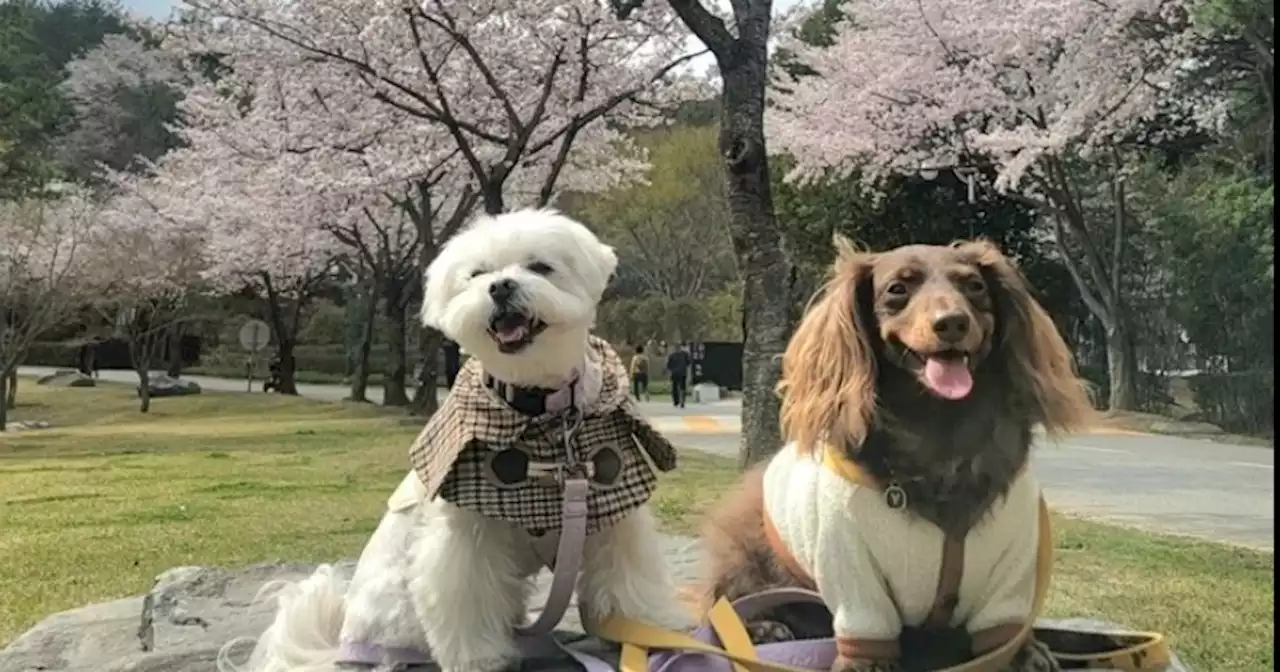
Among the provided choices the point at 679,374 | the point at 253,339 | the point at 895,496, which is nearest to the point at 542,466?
the point at 895,496

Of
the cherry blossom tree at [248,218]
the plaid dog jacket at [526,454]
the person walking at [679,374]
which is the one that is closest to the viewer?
the plaid dog jacket at [526,454]

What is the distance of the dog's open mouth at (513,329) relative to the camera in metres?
2.18

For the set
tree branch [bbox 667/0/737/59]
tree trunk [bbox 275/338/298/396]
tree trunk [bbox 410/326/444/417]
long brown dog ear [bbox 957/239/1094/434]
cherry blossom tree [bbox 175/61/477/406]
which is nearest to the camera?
long brown dog ear [bbox 957/239/1094/434]

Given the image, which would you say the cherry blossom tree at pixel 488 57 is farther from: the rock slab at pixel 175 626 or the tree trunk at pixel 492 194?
the rock slab at pixel 175 626

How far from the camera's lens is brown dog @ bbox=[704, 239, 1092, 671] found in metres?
1.90

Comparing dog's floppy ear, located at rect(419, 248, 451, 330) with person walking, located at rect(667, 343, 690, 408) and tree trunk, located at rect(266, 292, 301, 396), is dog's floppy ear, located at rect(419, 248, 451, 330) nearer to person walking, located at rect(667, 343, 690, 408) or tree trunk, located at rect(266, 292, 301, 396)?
person walking, located at rect(667, 343, 690, 408)

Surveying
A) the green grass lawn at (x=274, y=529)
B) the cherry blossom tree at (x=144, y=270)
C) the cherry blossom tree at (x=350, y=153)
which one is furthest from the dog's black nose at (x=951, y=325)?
the cherry blossom tree at (x=144, y=270)

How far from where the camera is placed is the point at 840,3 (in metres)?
19.4

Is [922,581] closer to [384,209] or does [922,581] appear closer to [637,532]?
[637,532]

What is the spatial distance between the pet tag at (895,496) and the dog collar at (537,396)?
64 centimetres

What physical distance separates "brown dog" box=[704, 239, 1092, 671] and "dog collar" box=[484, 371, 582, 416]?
0.48 metres

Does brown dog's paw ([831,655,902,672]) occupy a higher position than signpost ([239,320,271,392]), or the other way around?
signpost ([239,320,271,392])

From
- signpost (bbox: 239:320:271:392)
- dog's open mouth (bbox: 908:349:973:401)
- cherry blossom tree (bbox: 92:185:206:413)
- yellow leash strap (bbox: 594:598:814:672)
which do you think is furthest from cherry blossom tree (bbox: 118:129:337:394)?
dog's open mouth (bbox: 908:349:973:401)

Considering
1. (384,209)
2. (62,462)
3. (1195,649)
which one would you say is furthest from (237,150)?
(1195,649)
